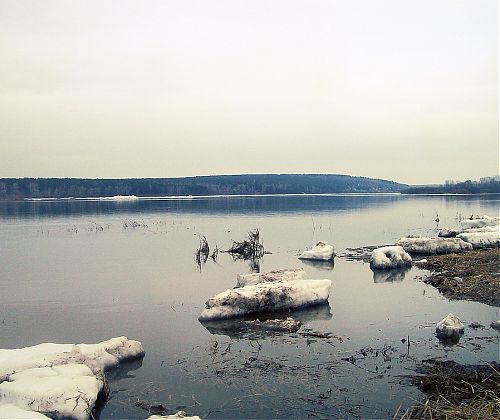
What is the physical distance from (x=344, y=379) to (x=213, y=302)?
4.79m

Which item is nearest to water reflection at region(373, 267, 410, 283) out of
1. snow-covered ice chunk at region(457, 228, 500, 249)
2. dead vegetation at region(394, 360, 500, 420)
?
snow-covered ice chunk at region(457, 228, 500, 249)

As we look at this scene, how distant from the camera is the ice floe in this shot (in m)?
6.88

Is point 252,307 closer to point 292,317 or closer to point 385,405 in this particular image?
point 292,317

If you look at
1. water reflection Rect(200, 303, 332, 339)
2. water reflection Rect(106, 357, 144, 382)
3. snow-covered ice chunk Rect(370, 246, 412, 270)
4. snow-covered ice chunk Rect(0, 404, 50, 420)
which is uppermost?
snow-covered ice chunk Rect(370, 246, 412, 270)

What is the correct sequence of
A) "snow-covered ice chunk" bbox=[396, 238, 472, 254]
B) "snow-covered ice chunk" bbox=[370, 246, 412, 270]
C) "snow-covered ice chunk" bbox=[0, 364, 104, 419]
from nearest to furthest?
1. "snow-covered ice chunk" bbox=[0, 364, 104, 419]
2. "snow-covered ice chunk" bbox=[370, 246, 412, 270]
3. "snow-covered ice chunk" bbox=[396, 238, 472, 254]

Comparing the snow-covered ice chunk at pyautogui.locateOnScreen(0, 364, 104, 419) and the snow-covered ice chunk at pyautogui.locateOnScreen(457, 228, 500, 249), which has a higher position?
the snow-covered ice chunk at pyautogui.locateOnScreen(457, 228, 500, 249)

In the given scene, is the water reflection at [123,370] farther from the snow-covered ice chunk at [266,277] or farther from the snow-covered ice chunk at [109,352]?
the snow-covered ice chunk at [266,277]

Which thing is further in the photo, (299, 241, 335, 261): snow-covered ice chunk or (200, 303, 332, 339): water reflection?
(299, 241, 335, 261): snow-covered ice chunk

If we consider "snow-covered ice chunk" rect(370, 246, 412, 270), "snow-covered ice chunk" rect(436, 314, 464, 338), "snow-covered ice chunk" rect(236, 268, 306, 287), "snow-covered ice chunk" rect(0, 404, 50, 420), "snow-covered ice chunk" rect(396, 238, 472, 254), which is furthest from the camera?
"snow-covered ice chunk" rect(396, 238, 472, 254)

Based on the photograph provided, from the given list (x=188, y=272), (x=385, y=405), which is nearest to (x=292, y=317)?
(x=385, y=405)

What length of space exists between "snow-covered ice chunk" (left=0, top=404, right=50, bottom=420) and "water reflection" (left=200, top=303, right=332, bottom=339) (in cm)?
502

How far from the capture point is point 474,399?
693cm

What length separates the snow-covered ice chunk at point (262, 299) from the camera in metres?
12.3

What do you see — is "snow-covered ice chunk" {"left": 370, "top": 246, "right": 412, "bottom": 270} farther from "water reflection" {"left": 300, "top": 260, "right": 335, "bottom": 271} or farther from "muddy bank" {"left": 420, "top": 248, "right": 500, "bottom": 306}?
"water reflection" {"left": 300, "top": 260, "right": 335, "bottom": 271}
